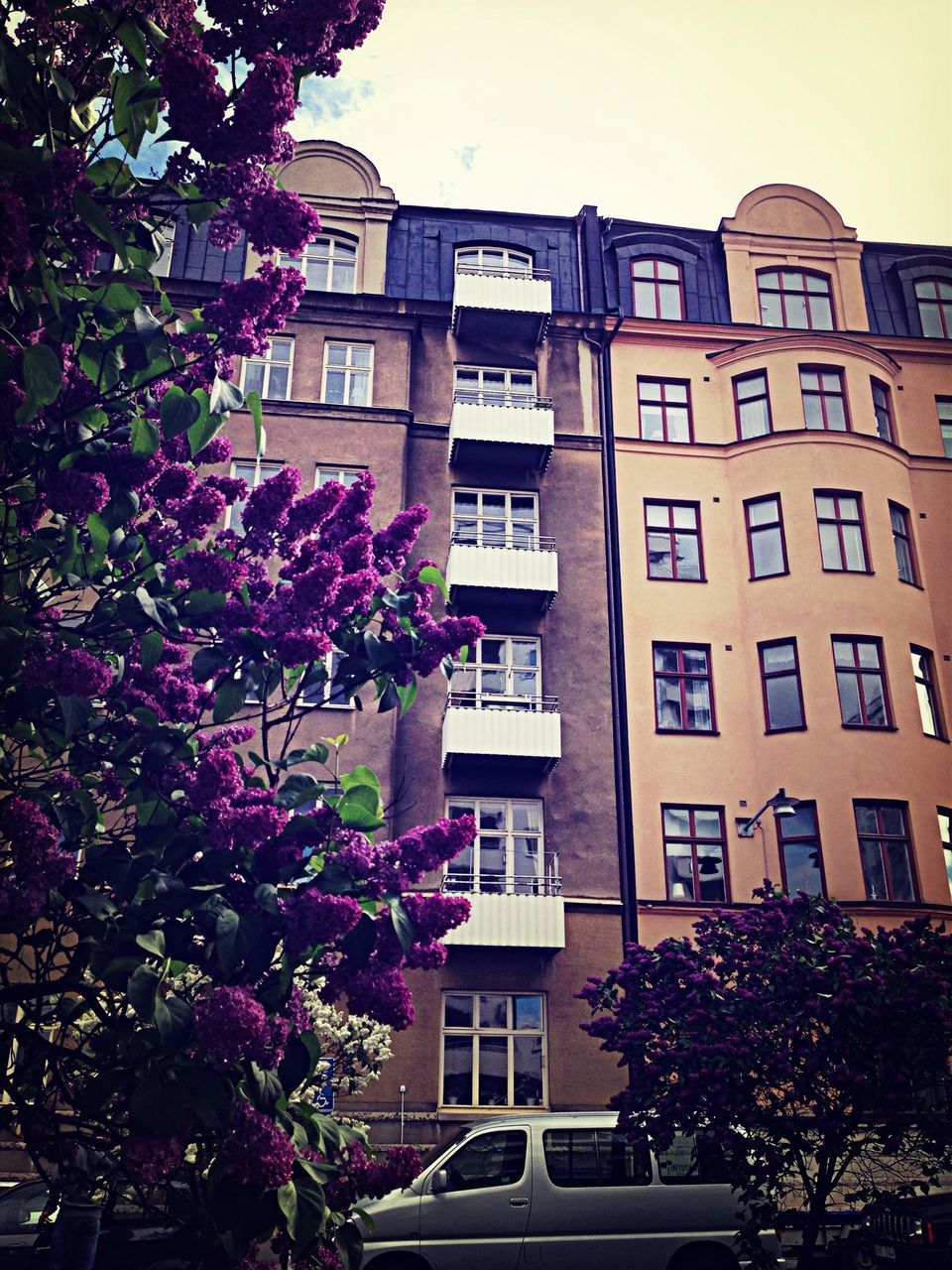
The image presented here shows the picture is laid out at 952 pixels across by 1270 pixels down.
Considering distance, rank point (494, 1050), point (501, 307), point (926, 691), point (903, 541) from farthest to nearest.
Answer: point (501, 307) → point (903, 541) → point (926, 691) → point (494, 1050)

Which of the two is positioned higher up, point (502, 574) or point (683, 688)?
point (502, 574)

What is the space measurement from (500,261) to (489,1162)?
61.7 feet

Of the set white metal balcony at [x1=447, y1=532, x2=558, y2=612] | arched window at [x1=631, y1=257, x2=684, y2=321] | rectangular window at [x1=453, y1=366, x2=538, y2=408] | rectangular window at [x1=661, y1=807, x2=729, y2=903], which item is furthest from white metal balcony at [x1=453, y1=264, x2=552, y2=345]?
rectangular window at [x1=661, y1=807, x2=729, y2=903]

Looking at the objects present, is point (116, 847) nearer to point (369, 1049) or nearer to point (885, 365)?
point (369, 1049)

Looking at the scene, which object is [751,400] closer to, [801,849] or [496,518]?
[496,518]

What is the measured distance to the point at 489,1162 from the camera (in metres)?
10.6

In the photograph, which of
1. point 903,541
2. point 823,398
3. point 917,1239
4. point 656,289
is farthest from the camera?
point 656,289

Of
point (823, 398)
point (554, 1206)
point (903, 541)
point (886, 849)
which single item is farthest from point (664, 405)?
point (554, 1206)

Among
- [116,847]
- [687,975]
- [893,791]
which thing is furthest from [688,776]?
[116,847]

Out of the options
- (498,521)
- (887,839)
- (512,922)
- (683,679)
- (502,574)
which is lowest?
(512,922)

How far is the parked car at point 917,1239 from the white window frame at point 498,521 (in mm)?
12886

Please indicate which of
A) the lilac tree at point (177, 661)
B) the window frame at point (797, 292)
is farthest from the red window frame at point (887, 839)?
the lilac tree at point (177, 661)

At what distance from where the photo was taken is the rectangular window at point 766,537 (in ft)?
69.4

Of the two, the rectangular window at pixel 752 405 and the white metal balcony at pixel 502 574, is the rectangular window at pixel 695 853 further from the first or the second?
the rectangular window at pixel 752 405
